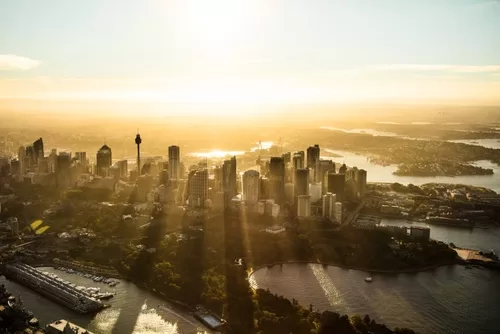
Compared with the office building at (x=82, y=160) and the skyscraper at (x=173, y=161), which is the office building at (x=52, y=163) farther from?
the skyscraper at (x=173, y=161)

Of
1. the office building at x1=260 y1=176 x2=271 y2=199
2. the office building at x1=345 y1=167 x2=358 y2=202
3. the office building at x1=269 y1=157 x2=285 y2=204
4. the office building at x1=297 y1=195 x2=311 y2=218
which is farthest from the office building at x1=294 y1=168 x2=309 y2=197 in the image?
the office building at x1=345 y1=167 x2=358 y2=202

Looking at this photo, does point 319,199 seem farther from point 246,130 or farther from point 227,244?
point 246,130

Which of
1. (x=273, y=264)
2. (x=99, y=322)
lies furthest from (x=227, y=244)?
(x=99, y=322)

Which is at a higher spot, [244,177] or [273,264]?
[244,177]

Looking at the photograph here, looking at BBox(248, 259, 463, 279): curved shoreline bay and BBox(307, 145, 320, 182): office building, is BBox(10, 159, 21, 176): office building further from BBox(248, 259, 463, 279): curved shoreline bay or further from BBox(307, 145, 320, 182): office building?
BBox(248, 259, 463, 279): curved shoreline bay

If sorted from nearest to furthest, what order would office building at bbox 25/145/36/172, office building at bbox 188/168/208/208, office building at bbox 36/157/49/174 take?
office building at bbox 188/168/208/208, office building at bbox 36/157/49/174, office building at bbox 25/145/36/172

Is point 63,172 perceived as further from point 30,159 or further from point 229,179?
point 229,179

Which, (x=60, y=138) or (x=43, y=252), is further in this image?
(x=60, y=138)
